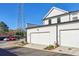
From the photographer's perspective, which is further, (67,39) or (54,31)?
(54,31)

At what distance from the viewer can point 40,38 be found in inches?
805

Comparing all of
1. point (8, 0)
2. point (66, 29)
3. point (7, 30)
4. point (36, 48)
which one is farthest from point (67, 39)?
point (8, 0)

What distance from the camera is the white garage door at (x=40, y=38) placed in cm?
1988

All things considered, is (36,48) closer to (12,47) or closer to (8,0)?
(12,47)

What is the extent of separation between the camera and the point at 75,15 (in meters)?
24.1

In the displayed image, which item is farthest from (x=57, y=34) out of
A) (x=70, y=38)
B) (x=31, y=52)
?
(x=31, y=52)

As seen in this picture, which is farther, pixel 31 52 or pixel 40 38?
pixel 40 38

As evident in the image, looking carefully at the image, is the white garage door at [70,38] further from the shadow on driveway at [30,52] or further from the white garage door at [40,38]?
the shadow on driveway at [30,52]

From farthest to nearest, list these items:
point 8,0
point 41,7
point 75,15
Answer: point 75,15 → point 41,7 → point 8,0

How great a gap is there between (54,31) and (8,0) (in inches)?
286

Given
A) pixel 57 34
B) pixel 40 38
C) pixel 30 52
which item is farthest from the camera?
pixel 57 34

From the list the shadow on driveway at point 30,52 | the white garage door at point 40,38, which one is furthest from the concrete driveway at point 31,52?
the white garage door at point 40,38

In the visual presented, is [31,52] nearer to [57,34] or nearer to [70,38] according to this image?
[70,38]

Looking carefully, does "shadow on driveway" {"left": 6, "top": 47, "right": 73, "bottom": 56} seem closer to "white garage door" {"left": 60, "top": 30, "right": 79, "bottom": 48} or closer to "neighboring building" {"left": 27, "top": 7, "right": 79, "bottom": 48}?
"neighboring building" {"left": 27, "top": 7, "right": 79, "bottom": 48}
